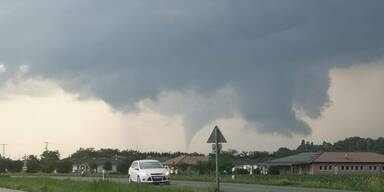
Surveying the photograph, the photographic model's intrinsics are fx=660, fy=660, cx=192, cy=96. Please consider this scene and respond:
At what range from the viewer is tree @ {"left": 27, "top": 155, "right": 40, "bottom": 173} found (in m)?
143

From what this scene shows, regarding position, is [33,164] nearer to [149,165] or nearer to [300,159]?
[300,159]

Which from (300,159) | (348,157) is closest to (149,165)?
(300,159)

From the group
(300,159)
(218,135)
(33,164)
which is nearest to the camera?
(218,135)

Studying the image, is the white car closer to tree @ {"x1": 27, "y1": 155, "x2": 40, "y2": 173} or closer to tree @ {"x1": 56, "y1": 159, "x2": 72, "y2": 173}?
tree @ {"x1": 56, "y1": 159, "x2": 72, "y2": 173}

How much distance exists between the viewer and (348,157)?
130500 mm

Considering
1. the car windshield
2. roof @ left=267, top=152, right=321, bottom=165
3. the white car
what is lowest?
the white car

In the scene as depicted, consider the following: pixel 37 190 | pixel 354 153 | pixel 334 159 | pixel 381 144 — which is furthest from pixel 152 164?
pixel 381 144

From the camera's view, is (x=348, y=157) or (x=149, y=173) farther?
(x=348, y=157)

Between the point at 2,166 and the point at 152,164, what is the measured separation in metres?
107

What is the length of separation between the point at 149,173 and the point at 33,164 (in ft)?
369

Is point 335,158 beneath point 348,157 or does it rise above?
beneath

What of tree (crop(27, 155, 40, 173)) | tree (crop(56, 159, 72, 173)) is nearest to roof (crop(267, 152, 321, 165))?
tree (crop(56, 159, 72, 173))

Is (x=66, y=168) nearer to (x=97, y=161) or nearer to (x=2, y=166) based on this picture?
(x=2, y=166)

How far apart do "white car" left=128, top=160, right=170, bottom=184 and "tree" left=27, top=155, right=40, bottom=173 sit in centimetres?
9727
